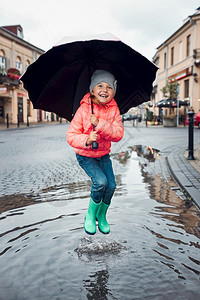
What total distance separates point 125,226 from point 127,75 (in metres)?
1.60

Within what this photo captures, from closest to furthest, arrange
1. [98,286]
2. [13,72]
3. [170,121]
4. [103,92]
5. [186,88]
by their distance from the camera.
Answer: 1. [98,286]
2. [103,92]
3. [170,121]
4. [13,72]
5. [186,88]

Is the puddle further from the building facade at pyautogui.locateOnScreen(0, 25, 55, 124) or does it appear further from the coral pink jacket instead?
the building facade at pyautogui.locateOnScreen(0, 25, 55, 124)

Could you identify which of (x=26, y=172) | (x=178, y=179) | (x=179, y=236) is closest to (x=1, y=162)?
(x=26, y=172)

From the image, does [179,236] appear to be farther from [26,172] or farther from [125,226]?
[26,172]

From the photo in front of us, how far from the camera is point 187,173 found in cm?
643

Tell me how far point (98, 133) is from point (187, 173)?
161 inches

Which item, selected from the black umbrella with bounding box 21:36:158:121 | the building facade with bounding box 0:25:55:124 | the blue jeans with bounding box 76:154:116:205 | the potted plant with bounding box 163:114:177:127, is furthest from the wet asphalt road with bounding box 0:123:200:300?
the building facade with bounding box 0:25:55:124

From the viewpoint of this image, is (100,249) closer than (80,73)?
Yes

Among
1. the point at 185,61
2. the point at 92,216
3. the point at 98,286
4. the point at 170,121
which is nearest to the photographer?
the point at 98,286

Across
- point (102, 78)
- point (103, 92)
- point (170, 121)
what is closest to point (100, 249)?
point (103, 92)

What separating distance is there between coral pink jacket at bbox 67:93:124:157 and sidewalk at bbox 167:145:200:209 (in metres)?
2.05

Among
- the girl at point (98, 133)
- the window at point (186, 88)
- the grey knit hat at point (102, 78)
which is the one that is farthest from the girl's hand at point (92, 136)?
the window at point (186, 88)

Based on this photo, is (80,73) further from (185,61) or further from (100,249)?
(185,61)

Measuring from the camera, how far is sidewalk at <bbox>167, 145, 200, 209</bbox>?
198 inches
